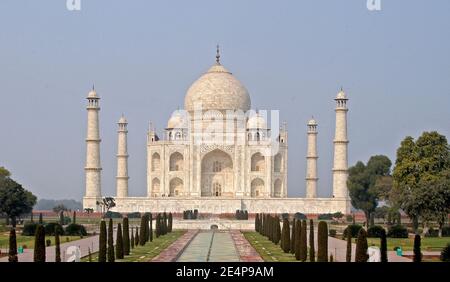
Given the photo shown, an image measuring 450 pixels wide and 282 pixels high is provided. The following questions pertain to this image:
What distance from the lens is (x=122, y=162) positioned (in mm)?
52844

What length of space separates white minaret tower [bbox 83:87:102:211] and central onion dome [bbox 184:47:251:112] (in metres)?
6.32

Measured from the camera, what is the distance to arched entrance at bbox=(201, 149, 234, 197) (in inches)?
2093

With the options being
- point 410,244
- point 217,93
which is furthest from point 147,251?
point 217,93

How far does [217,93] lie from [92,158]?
867 centimetres

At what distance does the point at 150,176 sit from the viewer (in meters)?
54.3

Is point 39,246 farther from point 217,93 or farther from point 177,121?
point 177,121

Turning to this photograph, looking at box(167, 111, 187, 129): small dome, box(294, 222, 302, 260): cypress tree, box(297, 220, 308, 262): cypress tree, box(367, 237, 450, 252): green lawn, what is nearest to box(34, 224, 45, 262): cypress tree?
box(297, 220, 308, 262): cypress tree

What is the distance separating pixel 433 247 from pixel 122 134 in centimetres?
3201

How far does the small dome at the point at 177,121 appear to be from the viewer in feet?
182

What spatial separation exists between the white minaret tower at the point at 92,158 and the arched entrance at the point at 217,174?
6319 mm

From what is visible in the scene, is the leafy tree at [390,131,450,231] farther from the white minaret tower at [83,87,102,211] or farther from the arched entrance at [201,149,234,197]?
the white minaret tower at [83,87,102,211]

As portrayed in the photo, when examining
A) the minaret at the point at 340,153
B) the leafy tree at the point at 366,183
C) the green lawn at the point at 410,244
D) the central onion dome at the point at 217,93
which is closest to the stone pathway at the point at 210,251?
the green lawn at the point at 410,244
